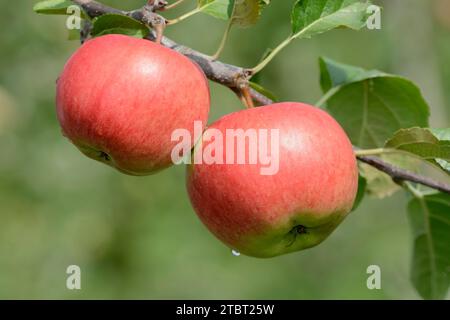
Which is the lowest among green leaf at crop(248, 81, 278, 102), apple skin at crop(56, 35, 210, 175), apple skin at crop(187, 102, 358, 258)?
apple skin at crop(187, 102, 358, 258)

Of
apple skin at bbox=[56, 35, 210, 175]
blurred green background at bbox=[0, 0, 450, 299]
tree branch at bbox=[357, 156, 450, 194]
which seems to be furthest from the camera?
blurred green background at bbox=[0, 0, 450, 299]

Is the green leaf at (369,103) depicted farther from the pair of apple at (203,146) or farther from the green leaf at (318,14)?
the pair of apple at (203,146)

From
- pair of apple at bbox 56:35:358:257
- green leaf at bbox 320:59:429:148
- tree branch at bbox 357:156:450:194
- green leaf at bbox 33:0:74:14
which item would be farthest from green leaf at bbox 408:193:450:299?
green leaf at bbox 33:0:74:14

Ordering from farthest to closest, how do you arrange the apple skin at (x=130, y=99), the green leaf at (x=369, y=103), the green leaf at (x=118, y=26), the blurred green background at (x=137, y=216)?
the blurred green background at (x=137, y=216) < the green leaf at (x=369, y=103) < the green leaf at (x=118, y=26) < the apple skin at (x=130, y=99)

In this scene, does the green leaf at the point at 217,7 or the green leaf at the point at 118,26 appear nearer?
the green leaf at the point at 118,26

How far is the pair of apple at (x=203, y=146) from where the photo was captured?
1.17 meters

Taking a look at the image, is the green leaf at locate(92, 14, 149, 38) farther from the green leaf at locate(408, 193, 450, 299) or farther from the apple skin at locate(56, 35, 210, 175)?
the green leaf at locate(408, 193, 450, 299)

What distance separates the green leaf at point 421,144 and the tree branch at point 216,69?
0.23 ft

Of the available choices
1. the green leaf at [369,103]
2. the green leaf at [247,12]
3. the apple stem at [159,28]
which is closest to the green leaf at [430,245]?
the green leaf at [369,103]

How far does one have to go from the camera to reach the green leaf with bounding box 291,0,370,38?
1386 millimetres

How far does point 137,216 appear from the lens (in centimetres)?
369

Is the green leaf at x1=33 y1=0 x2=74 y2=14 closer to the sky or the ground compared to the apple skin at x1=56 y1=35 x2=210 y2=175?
closer to the sky

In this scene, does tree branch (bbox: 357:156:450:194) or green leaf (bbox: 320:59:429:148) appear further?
green leaf (bbox: 320:59:429:148)
